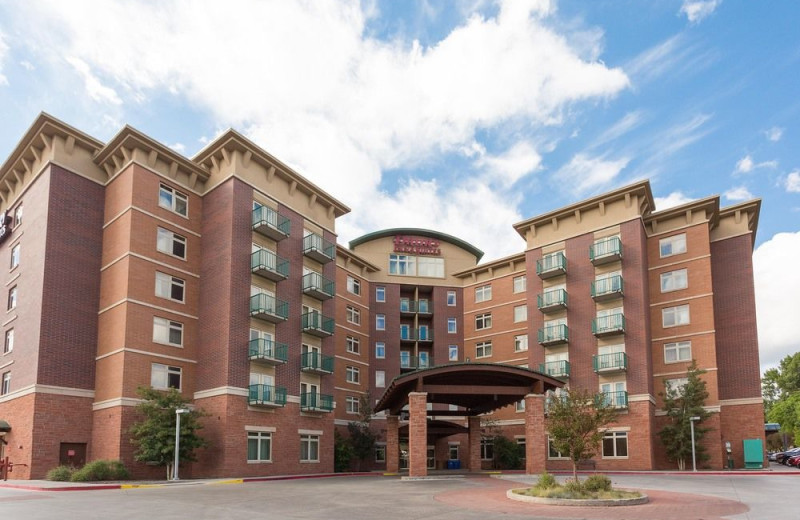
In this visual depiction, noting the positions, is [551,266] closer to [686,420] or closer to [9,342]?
[686,420]

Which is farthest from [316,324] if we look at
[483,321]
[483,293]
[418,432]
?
[483,293]

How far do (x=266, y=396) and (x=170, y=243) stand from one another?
9459 millimetres

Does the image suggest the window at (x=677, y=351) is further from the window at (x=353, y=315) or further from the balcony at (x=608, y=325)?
the window at (x=353, y=315)

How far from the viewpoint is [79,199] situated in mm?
34156

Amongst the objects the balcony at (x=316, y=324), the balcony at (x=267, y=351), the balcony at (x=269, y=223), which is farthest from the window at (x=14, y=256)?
the balcony at (x=316, y=324)

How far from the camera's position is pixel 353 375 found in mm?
51594

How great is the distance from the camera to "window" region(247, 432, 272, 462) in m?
33.4

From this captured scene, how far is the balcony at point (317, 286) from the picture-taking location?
39531 millimetres

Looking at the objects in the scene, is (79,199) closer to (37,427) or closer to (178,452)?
(37,427)

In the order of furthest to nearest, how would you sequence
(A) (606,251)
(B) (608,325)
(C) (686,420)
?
(A) (606,251), (B) (608,325), (C) (686,420)

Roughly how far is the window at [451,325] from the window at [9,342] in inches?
1300

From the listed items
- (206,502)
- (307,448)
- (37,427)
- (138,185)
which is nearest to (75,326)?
(37,427)

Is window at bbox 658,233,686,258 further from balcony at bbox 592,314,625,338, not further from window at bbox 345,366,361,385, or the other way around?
window at bbox 345,366,361,385

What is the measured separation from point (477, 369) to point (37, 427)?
1985 centimetres
